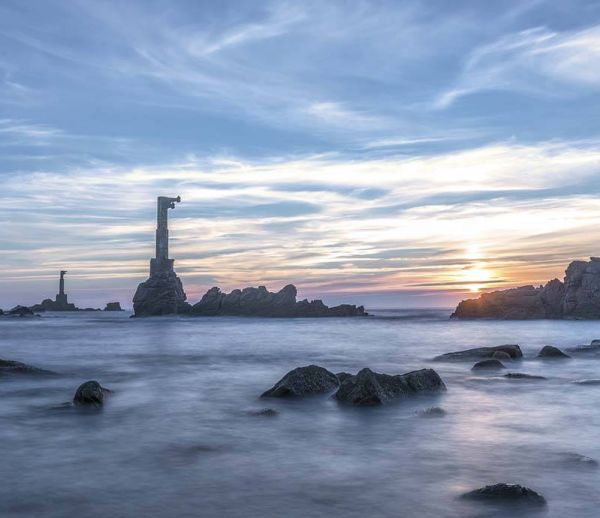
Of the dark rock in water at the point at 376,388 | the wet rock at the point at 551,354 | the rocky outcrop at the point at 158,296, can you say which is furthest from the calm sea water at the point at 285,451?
the rocky outcrop at the point at 158,296

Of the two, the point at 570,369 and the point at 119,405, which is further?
the point at 570,369

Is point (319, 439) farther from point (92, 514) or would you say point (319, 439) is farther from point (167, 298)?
point (167, 298)

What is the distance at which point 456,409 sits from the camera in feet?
52.9

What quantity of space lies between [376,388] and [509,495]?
7.95 meters

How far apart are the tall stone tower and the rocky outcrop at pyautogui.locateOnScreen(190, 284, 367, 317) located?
31.5 ft

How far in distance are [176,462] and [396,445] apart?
434cm

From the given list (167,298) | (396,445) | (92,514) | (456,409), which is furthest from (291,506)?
(167,298)

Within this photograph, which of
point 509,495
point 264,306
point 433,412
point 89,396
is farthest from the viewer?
point 264,306

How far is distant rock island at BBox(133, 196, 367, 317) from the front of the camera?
125 meters

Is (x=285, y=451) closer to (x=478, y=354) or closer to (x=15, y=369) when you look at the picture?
(x=15, y=369)

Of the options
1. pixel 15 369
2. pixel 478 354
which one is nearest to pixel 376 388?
pixel 15 369

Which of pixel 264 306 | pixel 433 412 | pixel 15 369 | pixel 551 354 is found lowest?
pixel 433 412

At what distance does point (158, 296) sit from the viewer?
125 m

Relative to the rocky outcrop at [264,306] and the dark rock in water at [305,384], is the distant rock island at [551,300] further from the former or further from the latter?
the dark rock in water at [305,384]
